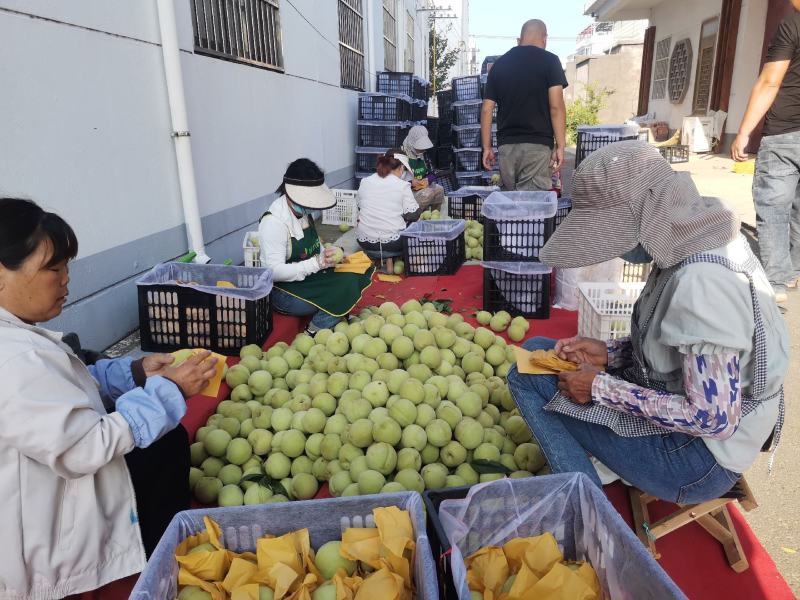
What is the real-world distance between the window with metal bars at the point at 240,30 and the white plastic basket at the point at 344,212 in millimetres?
1860

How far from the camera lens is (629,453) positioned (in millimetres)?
1921

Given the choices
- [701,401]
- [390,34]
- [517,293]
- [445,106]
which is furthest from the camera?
[390,34]

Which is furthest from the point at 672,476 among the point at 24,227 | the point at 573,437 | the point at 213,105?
the point at 213,105

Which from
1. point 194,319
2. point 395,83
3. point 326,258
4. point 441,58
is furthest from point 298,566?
point 441,58

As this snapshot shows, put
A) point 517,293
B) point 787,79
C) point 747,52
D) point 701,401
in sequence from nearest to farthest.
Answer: point 701,401 < point 787,79 < point 517,293 < point 747,52

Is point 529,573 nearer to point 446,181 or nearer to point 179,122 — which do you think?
point 179,122

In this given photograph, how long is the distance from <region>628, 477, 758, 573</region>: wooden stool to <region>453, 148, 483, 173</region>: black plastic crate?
845 cm

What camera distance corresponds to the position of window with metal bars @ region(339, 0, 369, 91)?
10.5 m

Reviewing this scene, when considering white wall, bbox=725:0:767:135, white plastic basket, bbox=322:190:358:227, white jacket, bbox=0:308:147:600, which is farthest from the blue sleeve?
white wall, bbox=725:0:767:135

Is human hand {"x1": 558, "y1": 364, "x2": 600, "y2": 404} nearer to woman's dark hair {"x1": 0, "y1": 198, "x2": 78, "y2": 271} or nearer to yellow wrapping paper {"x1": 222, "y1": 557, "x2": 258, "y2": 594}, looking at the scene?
yellow wrapping paper {"x1": 222, "y1": 557, "x2": 258, "y2": 594}

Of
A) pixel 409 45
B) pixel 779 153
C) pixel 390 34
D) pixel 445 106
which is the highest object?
pixel 409 45

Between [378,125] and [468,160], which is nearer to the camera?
[468,160]

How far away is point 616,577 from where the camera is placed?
1.41 meters

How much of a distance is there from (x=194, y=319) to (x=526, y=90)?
3.54 metres
